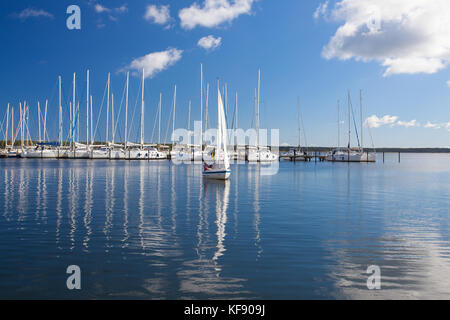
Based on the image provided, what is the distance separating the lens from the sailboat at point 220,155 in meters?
40.5

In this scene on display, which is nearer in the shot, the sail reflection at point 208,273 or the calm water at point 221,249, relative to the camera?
the sail reflection at point 208,273

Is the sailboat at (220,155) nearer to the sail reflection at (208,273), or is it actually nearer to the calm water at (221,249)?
the calm water at (221,249)

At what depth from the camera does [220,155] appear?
135ft

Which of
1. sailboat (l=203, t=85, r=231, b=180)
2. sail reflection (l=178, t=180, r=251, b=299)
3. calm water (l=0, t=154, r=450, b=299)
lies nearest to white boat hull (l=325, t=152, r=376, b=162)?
sailboat (l=203, t=85, r=231, b=180)

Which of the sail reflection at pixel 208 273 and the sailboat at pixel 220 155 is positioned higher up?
the sailboat at pixel 220 155

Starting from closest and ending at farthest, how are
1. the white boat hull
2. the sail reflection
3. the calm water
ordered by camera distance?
1. the sail reflection
2. the calm water
3. the white boat hull

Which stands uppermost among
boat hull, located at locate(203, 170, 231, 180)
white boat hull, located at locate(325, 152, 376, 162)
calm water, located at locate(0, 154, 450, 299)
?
white boat hull, located at locate(325, 152, 376, 162)

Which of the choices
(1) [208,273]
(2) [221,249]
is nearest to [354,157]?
(2) [221,249]

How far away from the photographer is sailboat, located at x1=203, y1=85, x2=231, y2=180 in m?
40.5

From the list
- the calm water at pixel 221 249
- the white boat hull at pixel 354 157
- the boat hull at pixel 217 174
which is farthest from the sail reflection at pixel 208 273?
the white boat hull at pixel 354 157

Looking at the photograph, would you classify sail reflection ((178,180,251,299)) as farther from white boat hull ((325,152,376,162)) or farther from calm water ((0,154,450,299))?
white boat hull ((325,152,376,162))

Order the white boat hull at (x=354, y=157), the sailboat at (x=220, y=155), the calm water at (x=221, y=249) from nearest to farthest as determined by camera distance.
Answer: the calm water at (x=221, y=249) → the sailboat at (x=220, y=155) → the white boat hull at (x=354, y=157)

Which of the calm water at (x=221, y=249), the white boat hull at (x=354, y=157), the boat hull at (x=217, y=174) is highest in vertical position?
the white boat hull at (x=354, y=157)

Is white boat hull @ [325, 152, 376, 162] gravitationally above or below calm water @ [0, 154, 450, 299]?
above
